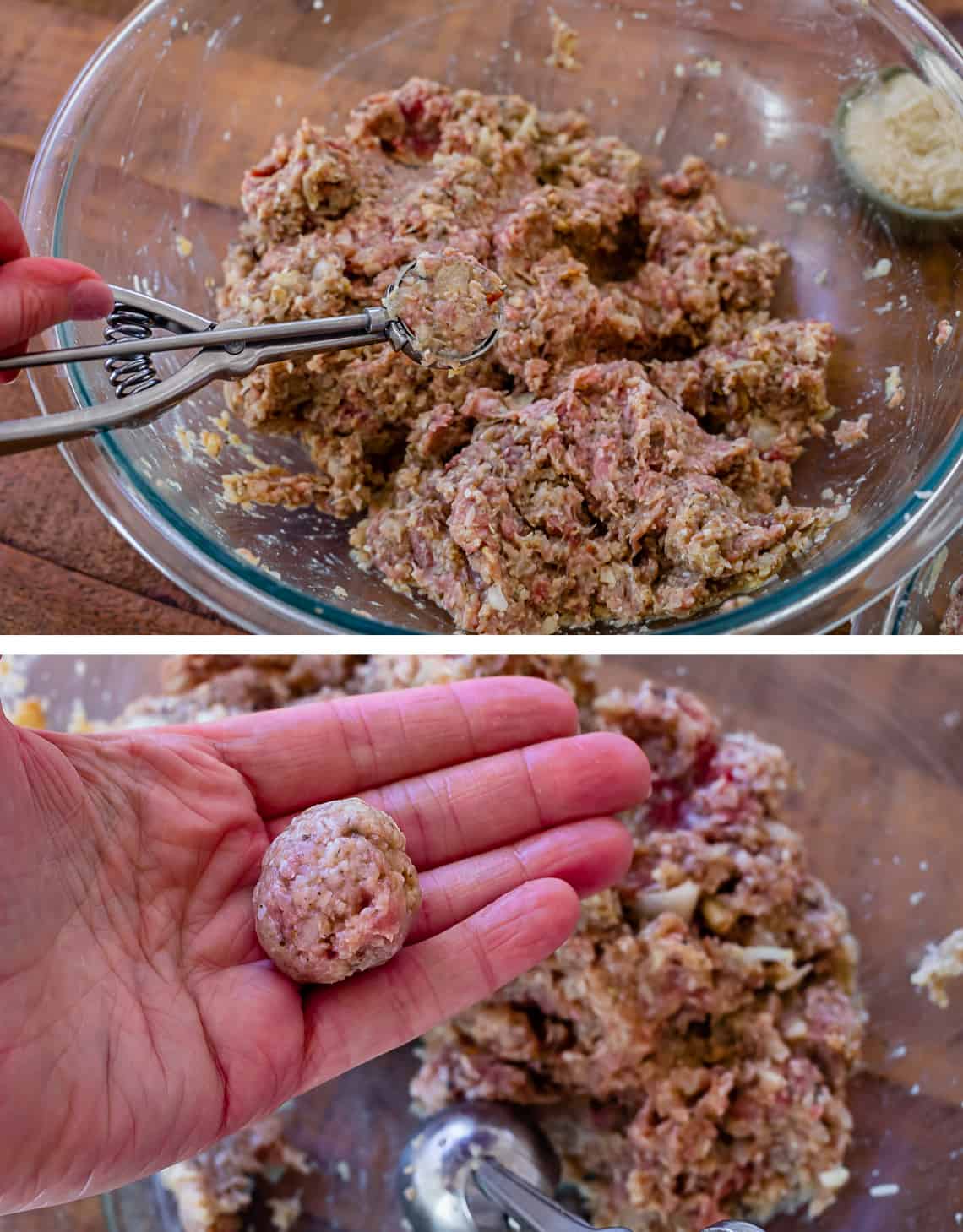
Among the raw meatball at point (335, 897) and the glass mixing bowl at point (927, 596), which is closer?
the raw meatball at point (335, 897)

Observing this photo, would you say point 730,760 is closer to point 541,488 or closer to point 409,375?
point 541,488

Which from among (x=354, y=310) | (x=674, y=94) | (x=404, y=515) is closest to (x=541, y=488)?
(x=404, y=515)

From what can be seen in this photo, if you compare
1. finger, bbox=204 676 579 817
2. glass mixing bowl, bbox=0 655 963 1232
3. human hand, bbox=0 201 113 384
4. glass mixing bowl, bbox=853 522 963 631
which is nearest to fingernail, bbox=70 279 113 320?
human hand, bbox=0 201 113 384

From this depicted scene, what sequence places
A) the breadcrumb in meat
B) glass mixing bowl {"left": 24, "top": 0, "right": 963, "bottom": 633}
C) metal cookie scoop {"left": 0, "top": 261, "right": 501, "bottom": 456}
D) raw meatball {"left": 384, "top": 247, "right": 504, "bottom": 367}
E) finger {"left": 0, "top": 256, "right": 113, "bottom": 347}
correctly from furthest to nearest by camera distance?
the breadcrumb in meat, glass mixing bowl {"left": 24, "top": 0, "right": 963, "bottom": 633}, raw meatball {"left": 384, "top": 247, "right": 504, "bottom": 367}, finger {"left": 0, "top": 256, "right": 113, "bottom": 347}, metal cookie scoop {"left": 0, "top": 261, "right": 501, "bottom": 456}

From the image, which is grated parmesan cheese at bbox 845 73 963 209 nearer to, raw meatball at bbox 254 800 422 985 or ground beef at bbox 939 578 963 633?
ground beef at bbox 939 578 963 633

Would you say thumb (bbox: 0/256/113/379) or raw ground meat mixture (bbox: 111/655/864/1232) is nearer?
thumb (bbox: 0/256/113/379)

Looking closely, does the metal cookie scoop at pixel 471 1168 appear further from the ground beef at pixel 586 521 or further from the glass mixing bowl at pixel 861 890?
the ground beef at pixel 586 521

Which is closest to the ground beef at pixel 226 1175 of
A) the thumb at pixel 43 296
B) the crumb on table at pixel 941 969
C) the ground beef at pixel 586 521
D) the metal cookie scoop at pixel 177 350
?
the ground beef at pixel 586 521
